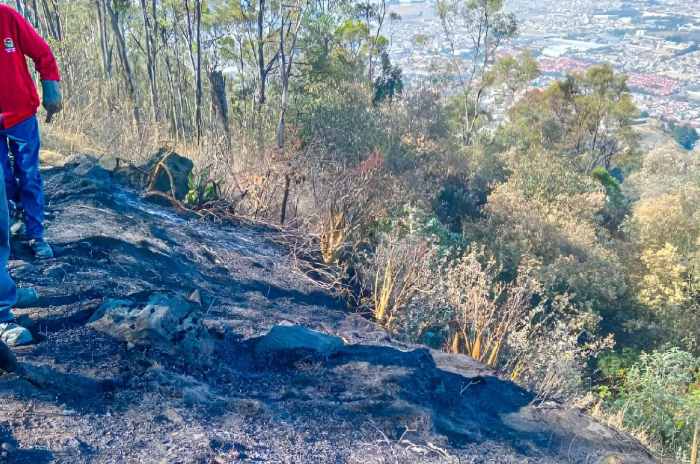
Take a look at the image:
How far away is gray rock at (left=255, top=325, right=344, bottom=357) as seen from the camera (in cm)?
324

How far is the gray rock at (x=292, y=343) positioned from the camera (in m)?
3.24

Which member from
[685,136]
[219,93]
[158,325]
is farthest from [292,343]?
[685,136]

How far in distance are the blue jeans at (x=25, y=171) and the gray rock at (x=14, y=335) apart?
3.22 feet

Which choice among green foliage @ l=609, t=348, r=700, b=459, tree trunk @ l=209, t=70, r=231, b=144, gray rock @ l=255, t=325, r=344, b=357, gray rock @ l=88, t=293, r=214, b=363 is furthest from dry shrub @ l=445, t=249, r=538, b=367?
tree trunk @ l=209, t=70, r=231, b=144

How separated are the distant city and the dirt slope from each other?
2693cm

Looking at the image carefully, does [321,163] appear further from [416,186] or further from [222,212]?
[416,186]

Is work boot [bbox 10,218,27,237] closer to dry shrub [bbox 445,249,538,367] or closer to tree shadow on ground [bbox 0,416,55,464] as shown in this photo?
tree shadow on ground [bbox 0,416,55,464]

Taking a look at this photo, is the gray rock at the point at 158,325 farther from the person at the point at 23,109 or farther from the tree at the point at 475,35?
the tree at the point at 475,35

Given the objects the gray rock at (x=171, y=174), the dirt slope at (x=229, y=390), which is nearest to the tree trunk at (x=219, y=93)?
the gray rock at (x=171, y=174)

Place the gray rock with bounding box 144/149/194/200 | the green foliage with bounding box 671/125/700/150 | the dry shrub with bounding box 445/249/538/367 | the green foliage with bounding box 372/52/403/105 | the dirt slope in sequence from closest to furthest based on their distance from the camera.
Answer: the dirt slope < the dry shrub with bounding box 445/249/538/367 < the gray rock with bounding box 144/149/194/200 < the green foliage with bounding box 372/52/403/105 < the green foliage with bounding box 671/125/700/150

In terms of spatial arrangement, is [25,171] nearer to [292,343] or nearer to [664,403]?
[292,343]

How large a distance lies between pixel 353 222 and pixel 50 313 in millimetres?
3573

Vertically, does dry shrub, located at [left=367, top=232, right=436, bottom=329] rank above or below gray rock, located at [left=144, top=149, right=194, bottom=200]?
below

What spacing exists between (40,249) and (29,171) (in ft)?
1.45
